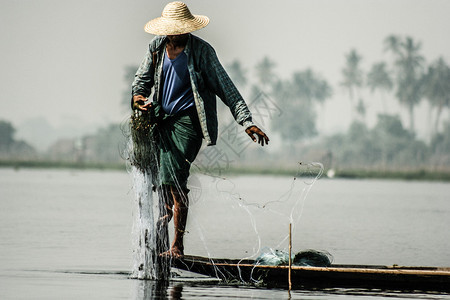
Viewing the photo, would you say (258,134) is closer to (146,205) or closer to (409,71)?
(146,205)

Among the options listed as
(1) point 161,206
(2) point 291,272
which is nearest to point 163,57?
(1) point 161,206

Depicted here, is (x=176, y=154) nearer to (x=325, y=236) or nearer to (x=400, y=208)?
(x=325, y=236)

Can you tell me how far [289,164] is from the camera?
321 ft

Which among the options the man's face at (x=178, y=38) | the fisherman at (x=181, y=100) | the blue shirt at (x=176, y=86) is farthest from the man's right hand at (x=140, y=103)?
the man's face at (x=178, y=38)

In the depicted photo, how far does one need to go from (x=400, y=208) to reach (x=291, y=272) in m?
15.4

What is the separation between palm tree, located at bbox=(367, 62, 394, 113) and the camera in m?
109

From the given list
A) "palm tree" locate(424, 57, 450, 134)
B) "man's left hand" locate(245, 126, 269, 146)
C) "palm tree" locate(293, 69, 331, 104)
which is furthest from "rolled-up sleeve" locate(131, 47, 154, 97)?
"palm tree" locate(293, 69, 331, 104)

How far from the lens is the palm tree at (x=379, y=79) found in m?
109

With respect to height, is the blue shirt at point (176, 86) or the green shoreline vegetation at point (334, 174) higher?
the blue shirt at point (176, 86)

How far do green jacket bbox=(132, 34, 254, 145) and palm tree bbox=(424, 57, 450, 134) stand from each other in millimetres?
97263

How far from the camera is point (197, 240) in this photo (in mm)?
12031

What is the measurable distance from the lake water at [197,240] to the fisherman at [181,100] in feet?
1.07

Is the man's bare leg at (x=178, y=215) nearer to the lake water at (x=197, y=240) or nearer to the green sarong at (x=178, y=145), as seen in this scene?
the green sarong at (x=178, y=145)

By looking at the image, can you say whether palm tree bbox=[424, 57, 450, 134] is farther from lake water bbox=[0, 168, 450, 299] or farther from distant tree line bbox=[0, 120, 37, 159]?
lake water bbox=[0, 168, 450, 299]
